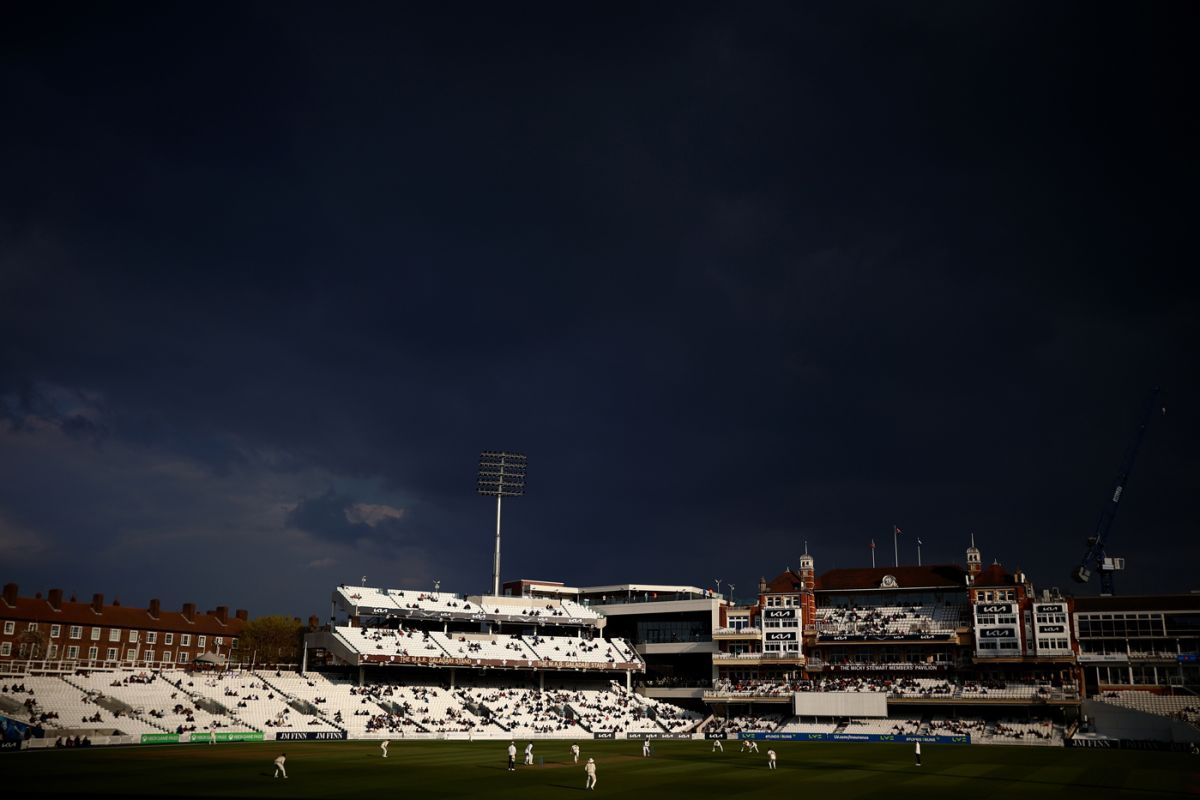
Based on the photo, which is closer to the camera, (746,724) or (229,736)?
(229,736)

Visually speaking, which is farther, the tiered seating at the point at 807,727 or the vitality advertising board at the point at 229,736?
the tiered seating at the point at 807,727

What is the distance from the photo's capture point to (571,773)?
5594cm

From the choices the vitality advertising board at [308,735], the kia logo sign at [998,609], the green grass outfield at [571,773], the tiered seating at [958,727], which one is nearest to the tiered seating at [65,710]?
the green grass outfield at [571,773]

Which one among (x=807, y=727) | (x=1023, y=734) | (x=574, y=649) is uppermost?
(x=574, y=649)

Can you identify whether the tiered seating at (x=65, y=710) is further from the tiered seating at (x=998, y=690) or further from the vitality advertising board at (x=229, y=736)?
the tiered seating at (x=998, y=690)

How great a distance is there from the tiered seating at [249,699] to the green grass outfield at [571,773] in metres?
6.70

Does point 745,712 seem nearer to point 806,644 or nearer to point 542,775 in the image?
point 806,644

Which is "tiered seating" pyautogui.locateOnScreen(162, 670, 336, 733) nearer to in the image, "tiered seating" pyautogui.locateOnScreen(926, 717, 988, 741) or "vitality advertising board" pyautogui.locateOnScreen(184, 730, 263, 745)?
"vitality advertising board" pyautogui.locateOnScreen(184, 730, 263, 745)

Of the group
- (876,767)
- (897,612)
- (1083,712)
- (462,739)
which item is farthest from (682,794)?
(897,612)

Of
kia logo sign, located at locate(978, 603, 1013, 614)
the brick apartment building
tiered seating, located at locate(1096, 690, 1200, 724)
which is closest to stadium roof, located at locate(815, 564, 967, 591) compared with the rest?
kia logo sign, located at locate(978, 603, 1013, 614)

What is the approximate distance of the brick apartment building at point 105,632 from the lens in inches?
4663

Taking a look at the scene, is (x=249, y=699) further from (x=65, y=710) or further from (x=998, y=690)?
(x=998, y=690)

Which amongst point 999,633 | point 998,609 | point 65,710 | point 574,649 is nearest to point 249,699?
point 65,710

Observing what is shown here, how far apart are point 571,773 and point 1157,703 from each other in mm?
72993
